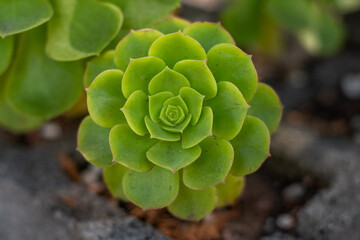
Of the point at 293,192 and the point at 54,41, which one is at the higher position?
the point at 54,41

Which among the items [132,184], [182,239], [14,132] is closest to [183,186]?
[132,184]

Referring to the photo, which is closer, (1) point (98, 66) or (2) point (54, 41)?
(1) point (98, 66)

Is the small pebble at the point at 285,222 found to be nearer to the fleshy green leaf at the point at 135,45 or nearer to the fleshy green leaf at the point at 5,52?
the fleshy green leaf at the point at 135,45

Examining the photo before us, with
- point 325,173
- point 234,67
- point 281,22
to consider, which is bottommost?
point 325,173

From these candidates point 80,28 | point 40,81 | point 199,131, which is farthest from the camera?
point 40,81

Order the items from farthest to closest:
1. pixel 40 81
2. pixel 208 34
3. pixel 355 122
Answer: pixel 355 122 → pixel 40 81 → pixel 208 34

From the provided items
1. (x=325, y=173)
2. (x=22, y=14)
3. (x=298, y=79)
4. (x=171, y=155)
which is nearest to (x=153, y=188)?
(x=171, y=155)

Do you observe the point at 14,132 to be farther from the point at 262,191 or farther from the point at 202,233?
the point at 262,191

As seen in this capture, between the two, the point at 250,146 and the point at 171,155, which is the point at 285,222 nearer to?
the point at 250,146
